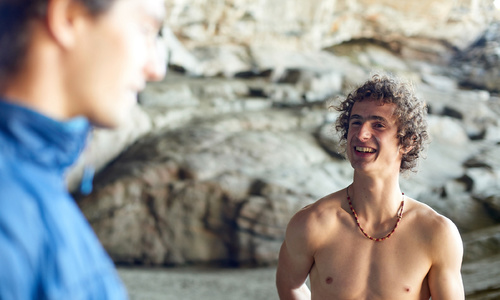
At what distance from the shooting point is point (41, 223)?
55 cm

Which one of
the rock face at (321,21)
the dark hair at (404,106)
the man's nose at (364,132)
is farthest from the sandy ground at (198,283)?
the rock face at (321,21)

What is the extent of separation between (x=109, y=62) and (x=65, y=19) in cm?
7

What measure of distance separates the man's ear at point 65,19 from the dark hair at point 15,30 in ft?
0.04

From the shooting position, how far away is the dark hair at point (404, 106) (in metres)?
1.67

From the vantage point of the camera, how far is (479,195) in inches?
199

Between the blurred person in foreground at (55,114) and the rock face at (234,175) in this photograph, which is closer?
the blurred person in foreground at (55,114)

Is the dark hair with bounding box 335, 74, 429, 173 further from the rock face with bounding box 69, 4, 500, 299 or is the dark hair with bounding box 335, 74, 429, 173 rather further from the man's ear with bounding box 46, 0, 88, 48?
the man's ear with bounding box 46, 0, 88, 48

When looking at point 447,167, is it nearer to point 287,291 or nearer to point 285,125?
point 285,125

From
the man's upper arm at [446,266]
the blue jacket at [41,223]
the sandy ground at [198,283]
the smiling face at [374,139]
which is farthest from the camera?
the sandy ground at [198,283]

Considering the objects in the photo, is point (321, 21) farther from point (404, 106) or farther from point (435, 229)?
point (435, 229)

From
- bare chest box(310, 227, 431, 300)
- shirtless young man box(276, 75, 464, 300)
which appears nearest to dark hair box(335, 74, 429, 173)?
shirtless young man box(276, 75, 464, 300)

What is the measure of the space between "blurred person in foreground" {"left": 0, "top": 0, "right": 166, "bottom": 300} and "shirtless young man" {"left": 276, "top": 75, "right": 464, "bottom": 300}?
1.10 meters

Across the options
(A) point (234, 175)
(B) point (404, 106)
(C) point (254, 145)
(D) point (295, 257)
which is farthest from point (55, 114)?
(C) point (254, 145)

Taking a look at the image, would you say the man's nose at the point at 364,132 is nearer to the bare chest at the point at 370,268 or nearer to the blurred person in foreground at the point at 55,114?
the bare chest at the point at 370,268
